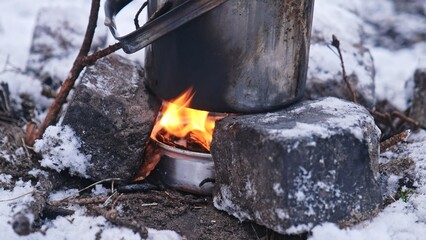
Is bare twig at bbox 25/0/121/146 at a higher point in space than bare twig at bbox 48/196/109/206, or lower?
higher

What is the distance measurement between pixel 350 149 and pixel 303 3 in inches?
25.2

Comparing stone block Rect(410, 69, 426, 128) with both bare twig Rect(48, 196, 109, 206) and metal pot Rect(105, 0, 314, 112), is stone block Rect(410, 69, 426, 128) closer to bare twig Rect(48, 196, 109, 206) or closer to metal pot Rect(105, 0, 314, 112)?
metal pot Rect(105, 0, 314, 112)

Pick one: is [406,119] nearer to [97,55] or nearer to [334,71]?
[334,71]

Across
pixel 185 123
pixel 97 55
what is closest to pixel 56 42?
pixel 97 55

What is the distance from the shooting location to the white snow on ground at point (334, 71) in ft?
7.14

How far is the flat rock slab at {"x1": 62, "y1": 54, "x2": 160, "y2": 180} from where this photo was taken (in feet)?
8.13

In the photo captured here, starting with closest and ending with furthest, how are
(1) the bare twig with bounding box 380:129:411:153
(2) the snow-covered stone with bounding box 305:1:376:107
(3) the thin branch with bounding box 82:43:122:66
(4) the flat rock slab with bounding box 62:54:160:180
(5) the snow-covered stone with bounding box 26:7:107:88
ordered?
1. (4) the flat rock slab with bounding box 62:54:160:180
2. (3) the thin branch with bounding box 82:43:122:66
3. (1) the bare twig with bounding box 380:129:411:153
4. (2) the snow-covered stone with bounding box 305:1:376:107
5. (5) the snow-covered stone with bounding box 26:7:107:88

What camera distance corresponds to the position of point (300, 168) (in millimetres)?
2080

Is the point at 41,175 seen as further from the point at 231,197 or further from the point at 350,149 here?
the point at 350,149

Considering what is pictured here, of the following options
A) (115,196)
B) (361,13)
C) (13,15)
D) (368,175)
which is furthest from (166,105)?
(361,13)

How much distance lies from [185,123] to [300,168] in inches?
31.8

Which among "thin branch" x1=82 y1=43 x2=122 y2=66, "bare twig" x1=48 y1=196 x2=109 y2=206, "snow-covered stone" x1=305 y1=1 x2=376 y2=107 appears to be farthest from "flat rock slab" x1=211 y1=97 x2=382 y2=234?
"snow-covered stone" x1=305 y1=1 x2=376 y2=107

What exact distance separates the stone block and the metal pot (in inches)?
43.4

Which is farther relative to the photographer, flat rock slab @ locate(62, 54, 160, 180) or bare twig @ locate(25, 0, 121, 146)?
bare twig @ locate(25, 0, 121, 146)
